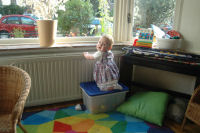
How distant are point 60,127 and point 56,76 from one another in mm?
590

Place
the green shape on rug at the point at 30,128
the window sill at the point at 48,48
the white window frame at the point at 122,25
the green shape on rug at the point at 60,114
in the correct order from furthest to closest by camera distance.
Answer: the white window frame at the point at 122,25 → the green shape on rug at the point at 60,114 → the window sill at the point at 48,48 → the green shape on rug at the point at 30,128

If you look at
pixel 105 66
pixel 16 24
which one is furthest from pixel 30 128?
pixel 16 24

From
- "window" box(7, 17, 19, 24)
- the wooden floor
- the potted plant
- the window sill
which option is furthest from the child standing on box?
"window" box(7, 17, 19, 24)

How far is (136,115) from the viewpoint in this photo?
1.94 meters

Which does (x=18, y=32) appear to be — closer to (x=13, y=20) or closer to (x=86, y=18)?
(x=13, y=20)

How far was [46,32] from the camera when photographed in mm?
1927

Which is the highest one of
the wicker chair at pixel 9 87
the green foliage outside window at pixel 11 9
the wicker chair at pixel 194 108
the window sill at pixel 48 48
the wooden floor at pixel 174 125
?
the green foliage outside window at pixel 11 9

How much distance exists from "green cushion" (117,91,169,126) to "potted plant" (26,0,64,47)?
1153mm

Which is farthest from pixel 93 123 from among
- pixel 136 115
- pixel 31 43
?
pixel 31 43

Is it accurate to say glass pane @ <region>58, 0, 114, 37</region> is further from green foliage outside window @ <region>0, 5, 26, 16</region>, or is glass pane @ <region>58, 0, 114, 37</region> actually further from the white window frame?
green foliage outside window @ <region>0, 5, 26, 16</region>

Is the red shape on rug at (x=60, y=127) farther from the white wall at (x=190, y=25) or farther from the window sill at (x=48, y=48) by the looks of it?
the white wall at (x=190, y=25)

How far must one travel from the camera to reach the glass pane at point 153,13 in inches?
88.6

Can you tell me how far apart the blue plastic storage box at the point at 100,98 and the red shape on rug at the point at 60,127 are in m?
0.34

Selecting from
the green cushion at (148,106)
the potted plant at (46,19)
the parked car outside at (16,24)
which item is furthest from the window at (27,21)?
the green cushion at (148,106)
